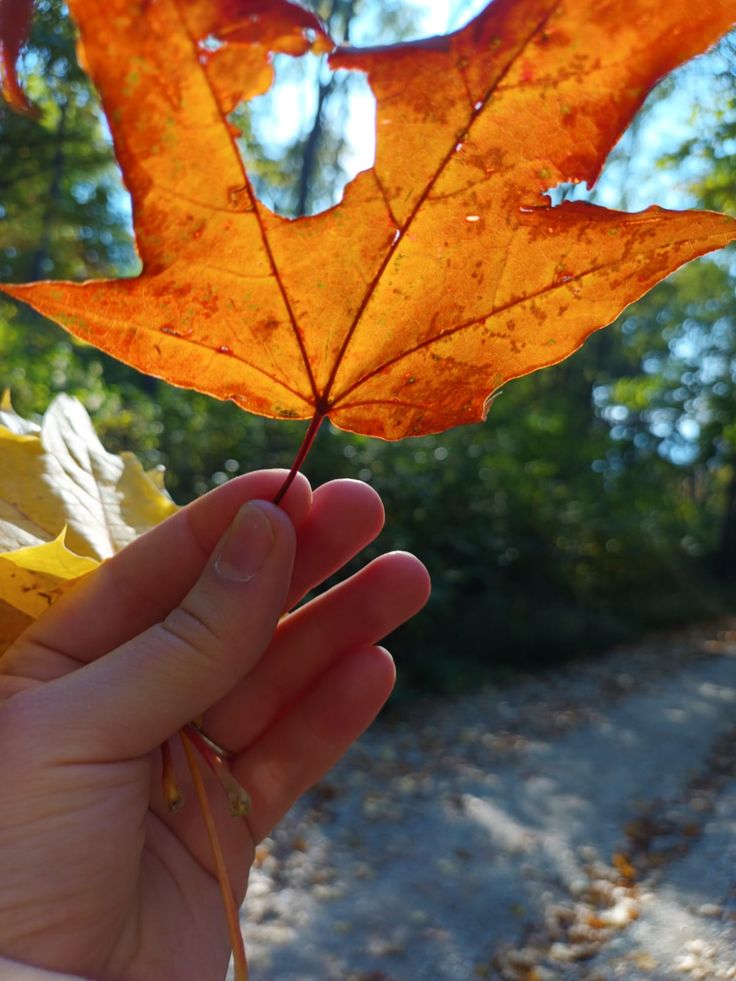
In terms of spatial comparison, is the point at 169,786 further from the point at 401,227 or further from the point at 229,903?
the point at 401,227

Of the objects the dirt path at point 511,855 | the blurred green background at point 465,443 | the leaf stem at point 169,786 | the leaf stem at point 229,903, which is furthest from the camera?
the blurred green background at point 465,443

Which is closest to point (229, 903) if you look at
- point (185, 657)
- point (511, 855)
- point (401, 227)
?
point (185, 657)

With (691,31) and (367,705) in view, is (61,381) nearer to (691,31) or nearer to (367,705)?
(367,705)

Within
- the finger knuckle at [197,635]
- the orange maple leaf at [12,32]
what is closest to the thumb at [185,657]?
the finger knuckle at [197,635]

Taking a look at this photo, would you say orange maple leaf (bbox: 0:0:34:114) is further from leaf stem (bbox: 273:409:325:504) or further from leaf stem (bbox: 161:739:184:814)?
leaf stem (bbox: 161:739:184:814)

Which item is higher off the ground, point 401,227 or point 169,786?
point 401,227

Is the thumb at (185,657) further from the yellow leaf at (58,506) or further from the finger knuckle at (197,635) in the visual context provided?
the yellow leaf at (58,506)

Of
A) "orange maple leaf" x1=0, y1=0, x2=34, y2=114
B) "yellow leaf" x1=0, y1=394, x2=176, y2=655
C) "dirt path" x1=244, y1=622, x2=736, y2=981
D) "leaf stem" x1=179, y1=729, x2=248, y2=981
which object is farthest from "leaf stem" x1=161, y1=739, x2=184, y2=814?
"dirt path" x1=244, y1=622, x2=736, y2=981
